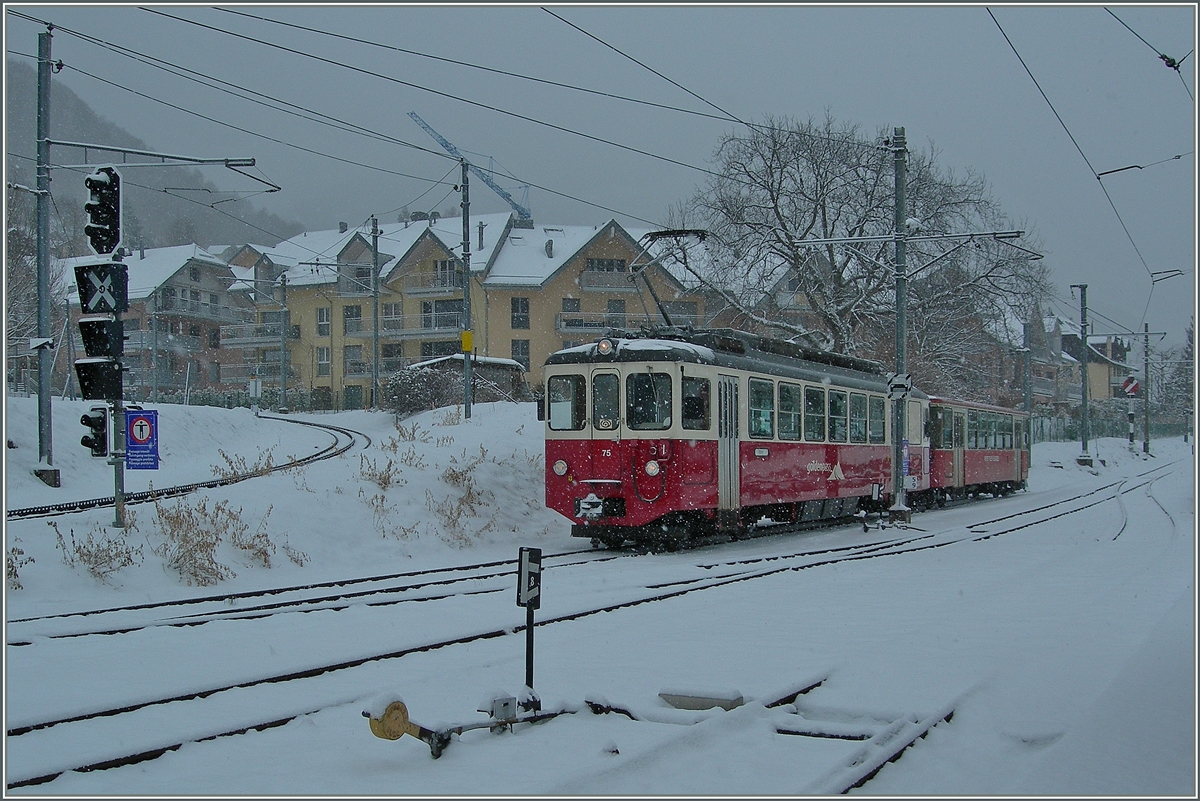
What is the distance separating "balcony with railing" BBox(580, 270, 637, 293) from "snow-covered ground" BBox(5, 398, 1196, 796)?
125 ft

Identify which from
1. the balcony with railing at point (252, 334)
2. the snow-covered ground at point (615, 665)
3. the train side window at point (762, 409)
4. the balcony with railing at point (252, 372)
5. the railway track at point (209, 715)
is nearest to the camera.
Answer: the snow-covered ground at point (615, 665)

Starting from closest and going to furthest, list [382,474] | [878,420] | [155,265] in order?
[382,474] → [878,420] → [155,265]

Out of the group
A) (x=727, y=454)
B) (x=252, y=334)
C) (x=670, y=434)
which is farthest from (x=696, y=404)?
(x=252, y=334)

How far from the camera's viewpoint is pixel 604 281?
54.0 metres

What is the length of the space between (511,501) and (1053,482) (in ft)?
101

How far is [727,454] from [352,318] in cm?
4338

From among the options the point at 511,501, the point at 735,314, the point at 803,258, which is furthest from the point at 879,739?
the point at 735,314

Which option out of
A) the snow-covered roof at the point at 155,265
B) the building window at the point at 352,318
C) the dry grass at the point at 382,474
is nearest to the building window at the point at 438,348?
the building window at the point at 352,318

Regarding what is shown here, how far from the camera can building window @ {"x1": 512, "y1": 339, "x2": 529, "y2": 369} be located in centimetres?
5366

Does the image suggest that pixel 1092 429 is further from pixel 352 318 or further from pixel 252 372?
pixel 252 372

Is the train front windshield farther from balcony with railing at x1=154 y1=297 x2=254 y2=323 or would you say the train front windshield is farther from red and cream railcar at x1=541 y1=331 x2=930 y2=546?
Result: balcony with railing at x1=154 y1=297 x2=254 y2=323

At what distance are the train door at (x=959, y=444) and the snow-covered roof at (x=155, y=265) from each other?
1450 inches

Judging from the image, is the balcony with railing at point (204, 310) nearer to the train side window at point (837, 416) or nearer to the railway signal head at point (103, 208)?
the train side window at point (837, 416)

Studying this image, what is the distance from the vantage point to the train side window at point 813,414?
18.2 metres
